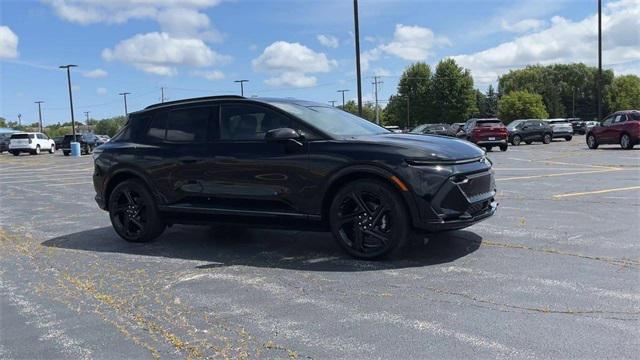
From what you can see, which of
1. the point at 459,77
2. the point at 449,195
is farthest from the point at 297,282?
the point at 459,77

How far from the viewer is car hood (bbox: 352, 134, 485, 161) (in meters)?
5.27

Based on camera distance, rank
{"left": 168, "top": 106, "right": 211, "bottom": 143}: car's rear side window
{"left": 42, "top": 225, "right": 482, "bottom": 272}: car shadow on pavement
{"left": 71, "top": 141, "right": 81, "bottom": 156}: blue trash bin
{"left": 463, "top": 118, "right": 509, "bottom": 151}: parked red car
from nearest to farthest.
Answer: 1. {"left": 42, "top": 225, "right": 482, "bottom": 272}: car shadow on pavement
2. {"left": 168, "top": 106, "right": 211, "bottom": 143}: car's rear side window
3. {"left": 463, "top": 118, "right": 509, "bottom": 151}: parked red car
4. {"left": 71, "top": 141, "right": 81, "bottom": 156}: blue trash bin

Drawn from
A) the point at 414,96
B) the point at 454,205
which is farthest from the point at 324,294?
the point at 414,96

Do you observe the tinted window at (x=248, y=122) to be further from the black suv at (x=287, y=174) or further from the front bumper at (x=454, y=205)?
the front bumper at (x=454, y=205)

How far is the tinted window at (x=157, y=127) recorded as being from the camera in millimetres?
6820

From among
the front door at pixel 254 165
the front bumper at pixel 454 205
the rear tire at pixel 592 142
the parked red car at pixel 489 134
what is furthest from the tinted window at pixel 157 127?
the rear tire at pixel 592 142

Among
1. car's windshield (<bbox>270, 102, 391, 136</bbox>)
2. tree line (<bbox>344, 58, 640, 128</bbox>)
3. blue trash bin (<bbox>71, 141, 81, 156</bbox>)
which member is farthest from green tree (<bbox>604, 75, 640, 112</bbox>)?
car's windshield (<bbox>270, 102, 391, 136</bbox>)

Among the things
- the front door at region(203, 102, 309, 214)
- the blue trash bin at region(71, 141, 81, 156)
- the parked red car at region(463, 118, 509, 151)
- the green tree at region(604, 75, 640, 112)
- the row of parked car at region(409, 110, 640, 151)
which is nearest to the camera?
the front door at region(203, 102, 309, 214)

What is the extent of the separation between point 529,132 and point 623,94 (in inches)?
4365

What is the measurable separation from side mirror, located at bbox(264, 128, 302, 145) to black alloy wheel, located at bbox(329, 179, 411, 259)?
27.7 inches

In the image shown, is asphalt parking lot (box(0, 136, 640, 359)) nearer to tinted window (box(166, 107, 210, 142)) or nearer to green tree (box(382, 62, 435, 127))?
tinted window (box(166, 107, 210, 142))

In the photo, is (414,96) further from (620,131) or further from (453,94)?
(620,131)

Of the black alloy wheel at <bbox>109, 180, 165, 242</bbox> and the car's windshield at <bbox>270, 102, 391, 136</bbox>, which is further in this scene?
the black alloy wheel at <bbox>109, 180, 165, 242</bbox>

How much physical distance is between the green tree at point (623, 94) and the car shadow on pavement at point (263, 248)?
13782 centimetres
